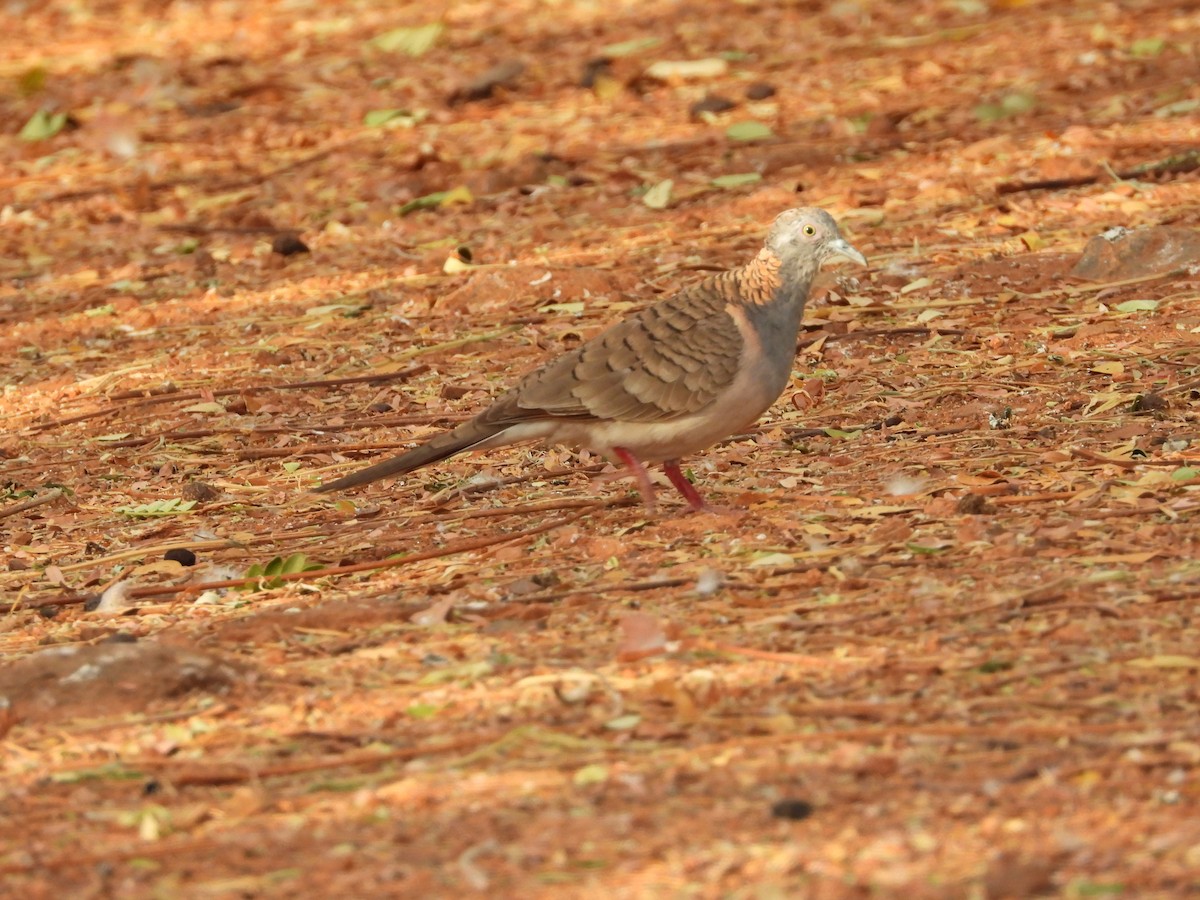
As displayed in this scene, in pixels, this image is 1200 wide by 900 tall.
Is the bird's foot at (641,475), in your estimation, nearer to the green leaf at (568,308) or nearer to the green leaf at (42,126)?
the green leaf at (568,308)

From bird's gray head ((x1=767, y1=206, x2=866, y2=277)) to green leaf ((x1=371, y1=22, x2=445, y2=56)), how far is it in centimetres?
804

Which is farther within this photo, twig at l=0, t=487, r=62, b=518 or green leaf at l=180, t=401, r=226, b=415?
green leaf at l=180, t=401, r=226, b=415

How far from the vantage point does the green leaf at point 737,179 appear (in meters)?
9.87

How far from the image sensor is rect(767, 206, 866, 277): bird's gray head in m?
5.80

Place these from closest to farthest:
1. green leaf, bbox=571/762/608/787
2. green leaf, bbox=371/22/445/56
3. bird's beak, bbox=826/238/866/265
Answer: green leaf, bbox=571/762/608/787
bird's beak, bbox=826/238/866/265
green leaf, bbox=371/22/445/56

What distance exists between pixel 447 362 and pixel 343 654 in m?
3.29

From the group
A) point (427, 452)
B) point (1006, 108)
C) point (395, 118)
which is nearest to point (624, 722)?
point (427, 452)

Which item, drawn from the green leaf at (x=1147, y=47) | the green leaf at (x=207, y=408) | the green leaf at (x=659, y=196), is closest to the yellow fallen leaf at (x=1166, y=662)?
the green leaf at (x=207, y=408)

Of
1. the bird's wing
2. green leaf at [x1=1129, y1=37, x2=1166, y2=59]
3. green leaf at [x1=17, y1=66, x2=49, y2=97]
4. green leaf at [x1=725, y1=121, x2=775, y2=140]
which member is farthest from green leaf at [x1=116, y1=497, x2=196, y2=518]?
green leaf at [x1=17, y1=66, x2=49, y2=97]

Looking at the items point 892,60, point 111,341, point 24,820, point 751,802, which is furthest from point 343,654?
point 892,60

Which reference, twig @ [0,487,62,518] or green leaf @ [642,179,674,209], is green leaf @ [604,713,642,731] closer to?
twig @ [0,487,62,518]

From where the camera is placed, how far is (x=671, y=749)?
394 centimetres

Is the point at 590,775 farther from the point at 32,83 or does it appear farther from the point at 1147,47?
→ the point at 32,83

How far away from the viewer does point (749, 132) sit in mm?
10703
